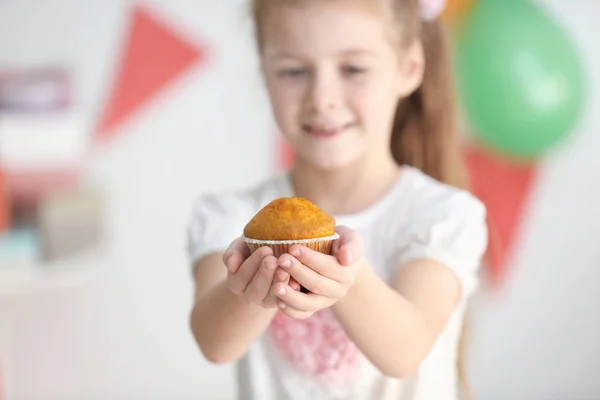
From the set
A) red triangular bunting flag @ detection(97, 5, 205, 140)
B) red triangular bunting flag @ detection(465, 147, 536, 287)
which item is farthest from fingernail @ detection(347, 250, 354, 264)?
red triangular bunting flag @ detection(97, 5, 205, 140)

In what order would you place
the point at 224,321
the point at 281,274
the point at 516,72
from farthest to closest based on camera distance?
the point at 516,72 → the point at 224,321 → the point at 281,274

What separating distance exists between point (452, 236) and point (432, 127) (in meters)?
0.16

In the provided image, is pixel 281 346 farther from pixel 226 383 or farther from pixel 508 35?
pixel 226 383

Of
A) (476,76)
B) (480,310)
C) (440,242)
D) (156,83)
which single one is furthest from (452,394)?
(156,83)

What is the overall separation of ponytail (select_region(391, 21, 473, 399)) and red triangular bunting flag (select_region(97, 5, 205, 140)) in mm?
903

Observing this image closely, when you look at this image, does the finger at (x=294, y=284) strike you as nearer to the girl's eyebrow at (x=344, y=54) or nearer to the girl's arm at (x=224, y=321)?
the girl's arm at (x=224, y=321)

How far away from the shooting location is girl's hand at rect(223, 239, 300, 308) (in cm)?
50

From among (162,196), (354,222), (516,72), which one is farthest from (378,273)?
(162,196)

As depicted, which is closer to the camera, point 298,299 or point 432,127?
point 298,299

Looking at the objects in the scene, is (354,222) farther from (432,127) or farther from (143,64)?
(143,64)

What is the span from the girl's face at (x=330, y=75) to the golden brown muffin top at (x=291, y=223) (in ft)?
0.56

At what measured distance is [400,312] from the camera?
2.04 feet

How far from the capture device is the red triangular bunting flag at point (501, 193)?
1.51m

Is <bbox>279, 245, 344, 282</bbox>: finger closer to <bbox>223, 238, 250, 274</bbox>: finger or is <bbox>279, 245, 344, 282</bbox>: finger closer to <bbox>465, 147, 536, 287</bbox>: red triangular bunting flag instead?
<bbox>223, 238, 250, 274</bbox>: finger
